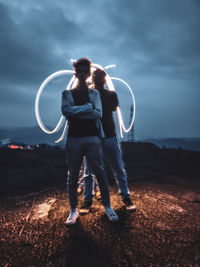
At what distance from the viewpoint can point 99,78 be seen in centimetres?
276

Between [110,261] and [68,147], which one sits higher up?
[68,147]

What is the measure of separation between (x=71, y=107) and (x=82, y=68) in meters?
0.63

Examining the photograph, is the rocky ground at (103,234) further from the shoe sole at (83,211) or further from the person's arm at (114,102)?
the person's arm at (114,102)

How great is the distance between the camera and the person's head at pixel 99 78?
274 cm

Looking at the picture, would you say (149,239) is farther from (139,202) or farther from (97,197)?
(97,197)

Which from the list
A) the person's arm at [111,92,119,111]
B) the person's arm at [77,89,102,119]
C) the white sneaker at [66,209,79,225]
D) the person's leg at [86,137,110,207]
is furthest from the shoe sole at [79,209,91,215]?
the person's arm at [111,92,119,111]

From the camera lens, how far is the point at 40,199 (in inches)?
129

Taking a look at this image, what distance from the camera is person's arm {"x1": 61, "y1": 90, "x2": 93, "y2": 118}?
80.0 inches

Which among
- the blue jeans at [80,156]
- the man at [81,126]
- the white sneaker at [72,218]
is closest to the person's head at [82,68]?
the man at [81,126]

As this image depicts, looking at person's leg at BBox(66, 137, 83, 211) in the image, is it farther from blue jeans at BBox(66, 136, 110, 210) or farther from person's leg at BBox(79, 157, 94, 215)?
person's leg at BBox(79, 157, 94, 215)

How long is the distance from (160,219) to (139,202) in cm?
67

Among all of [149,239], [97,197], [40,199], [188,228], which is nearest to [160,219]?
[188,228]

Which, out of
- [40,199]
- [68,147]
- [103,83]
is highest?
[103,83]

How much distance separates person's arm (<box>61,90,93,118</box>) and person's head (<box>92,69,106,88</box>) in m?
0.83
